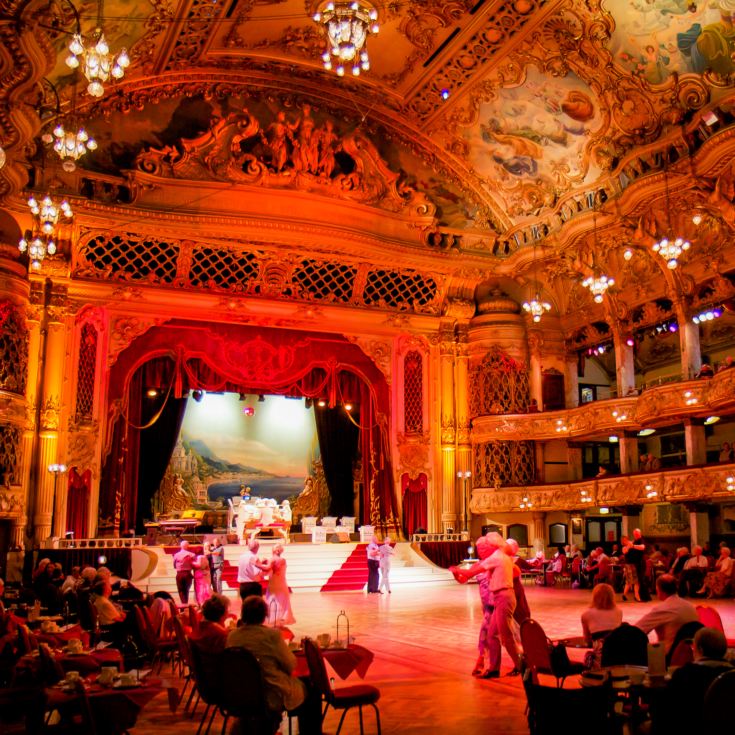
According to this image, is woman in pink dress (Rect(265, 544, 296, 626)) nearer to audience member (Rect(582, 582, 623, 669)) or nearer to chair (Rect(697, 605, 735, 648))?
audience member (Rect(582, 582, 623, 669))

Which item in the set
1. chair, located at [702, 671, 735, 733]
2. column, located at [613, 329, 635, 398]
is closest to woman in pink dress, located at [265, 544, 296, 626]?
chair, located at [702, 671, 735, 733]

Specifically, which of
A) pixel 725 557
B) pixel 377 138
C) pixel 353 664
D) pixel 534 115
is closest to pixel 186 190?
pixel 377 138

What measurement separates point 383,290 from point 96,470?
30.5 feet

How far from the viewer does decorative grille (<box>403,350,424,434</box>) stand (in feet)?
80.3

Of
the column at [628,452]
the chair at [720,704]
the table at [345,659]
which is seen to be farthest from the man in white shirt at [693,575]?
the chair at [720,704]

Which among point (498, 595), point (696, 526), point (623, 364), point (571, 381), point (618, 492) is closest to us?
point (498, 595)

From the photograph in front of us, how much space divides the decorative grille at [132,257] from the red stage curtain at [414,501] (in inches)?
344

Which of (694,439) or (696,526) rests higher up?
(694,439)

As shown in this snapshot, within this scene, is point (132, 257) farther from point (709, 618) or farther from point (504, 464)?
point (709, 618)

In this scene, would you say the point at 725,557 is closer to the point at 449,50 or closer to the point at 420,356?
the point at 420,356

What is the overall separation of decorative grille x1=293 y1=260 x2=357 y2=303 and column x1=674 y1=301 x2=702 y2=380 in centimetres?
867

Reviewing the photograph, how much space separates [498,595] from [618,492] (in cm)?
1406

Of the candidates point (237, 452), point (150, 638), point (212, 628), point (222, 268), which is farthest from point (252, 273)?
point (212, 628)

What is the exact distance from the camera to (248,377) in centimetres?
2292
